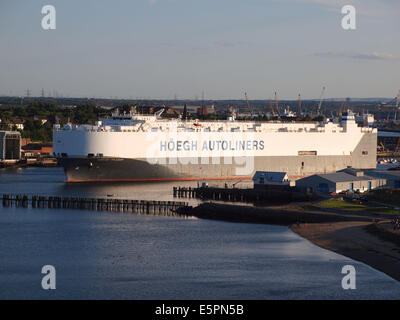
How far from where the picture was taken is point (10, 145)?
80.2 meters

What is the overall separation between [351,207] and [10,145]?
160 ft

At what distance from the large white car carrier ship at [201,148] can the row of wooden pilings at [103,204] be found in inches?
419

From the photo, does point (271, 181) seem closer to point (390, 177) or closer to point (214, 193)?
point (214, 193)

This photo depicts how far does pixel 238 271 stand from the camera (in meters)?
27.5

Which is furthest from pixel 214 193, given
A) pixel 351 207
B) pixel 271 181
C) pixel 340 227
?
pixel 340 227

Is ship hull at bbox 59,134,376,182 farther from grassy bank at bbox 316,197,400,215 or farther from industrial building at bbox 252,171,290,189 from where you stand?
grassy bank at bbox 316,197,400,215

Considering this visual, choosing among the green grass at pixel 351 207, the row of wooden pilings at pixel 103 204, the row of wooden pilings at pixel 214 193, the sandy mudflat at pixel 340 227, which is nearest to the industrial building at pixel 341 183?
the row of wooden pilings at pixel 214 193

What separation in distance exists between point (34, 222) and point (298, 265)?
49.9 ft

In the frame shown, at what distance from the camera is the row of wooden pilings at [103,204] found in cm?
4278

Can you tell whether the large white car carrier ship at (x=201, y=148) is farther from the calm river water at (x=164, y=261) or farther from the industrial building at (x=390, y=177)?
the calm river water at (x=164, y=261)

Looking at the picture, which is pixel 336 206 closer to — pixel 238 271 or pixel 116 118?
pixel 238 271

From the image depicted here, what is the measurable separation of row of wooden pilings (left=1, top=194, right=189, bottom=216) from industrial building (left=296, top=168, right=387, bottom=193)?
7670mm

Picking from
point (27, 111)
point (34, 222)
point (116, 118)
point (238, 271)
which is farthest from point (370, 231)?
point (27, 111)
